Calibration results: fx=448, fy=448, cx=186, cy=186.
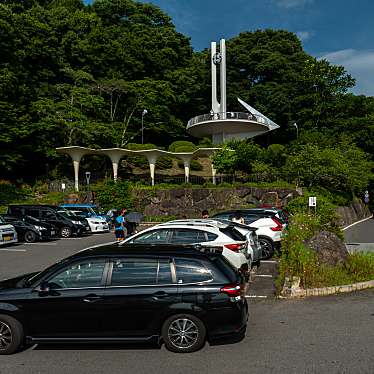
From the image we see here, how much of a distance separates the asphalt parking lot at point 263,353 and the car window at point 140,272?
962 millimetres

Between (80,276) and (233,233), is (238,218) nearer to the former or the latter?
(233,233)

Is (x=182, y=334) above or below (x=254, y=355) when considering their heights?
above

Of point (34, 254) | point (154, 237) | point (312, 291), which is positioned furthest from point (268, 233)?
point (34, 254)

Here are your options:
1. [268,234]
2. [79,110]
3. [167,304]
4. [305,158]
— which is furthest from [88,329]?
[79,110]

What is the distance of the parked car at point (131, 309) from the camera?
19.4ft

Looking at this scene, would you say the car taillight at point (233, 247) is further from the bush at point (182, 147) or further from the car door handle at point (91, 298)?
the bush at point (182, 147)

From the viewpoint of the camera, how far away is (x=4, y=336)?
5.99m

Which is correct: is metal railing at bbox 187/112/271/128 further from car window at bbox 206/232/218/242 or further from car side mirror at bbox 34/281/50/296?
car side mirror at bbox 34/281/50/296

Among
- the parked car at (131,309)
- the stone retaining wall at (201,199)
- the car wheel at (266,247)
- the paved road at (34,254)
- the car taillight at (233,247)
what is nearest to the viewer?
the parked car at (131,309)

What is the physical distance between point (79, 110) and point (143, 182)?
9.56 metres

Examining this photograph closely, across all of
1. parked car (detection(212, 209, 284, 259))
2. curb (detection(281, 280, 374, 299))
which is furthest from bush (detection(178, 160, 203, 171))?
curb (detection(281, 280, 374, 299))

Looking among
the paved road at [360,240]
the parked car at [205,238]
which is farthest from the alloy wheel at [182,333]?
the paved road at [360,240]

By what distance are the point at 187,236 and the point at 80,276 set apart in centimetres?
453

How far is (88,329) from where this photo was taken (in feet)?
19.5
